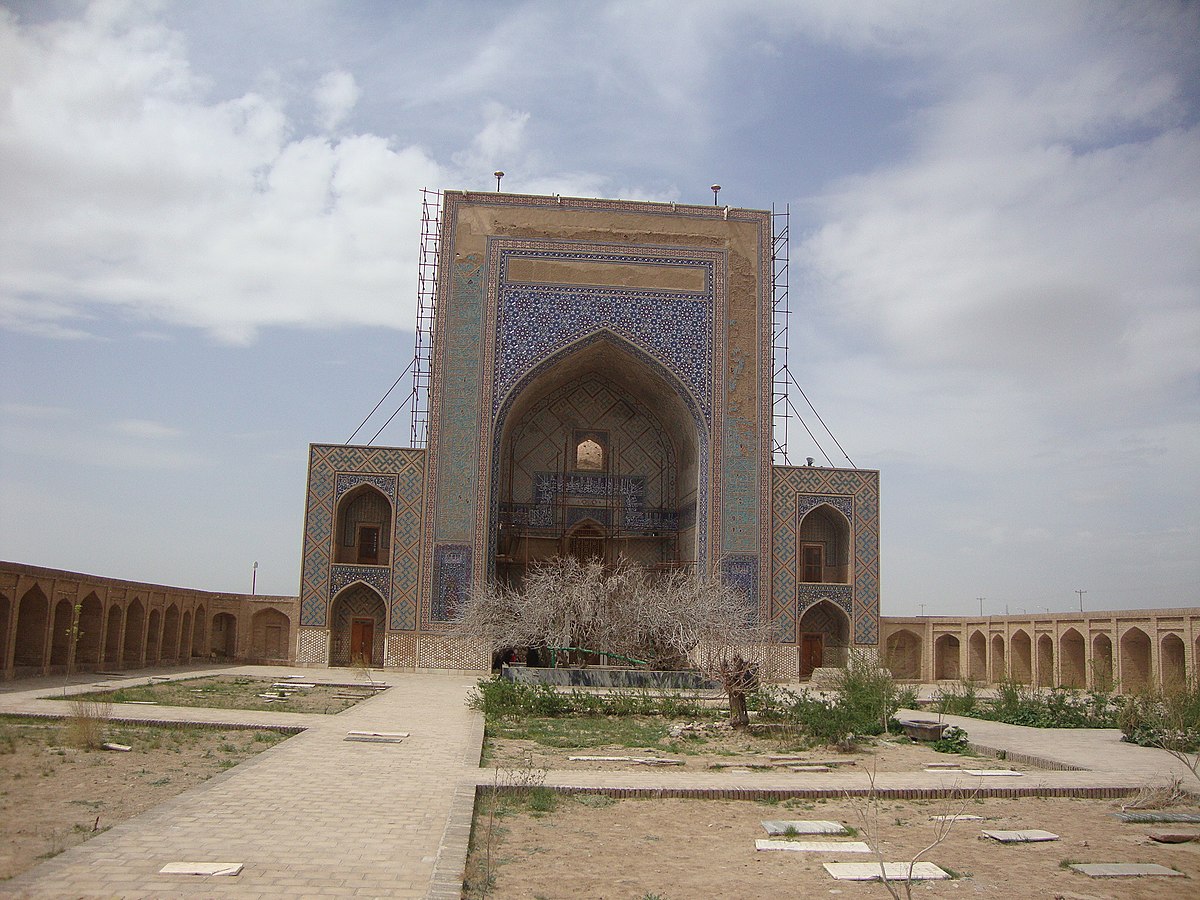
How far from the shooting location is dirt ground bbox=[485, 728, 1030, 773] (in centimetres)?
837

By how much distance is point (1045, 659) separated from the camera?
20.3 m

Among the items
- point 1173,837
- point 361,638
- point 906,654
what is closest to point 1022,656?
point 906,654

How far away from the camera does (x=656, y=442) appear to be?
23219mm

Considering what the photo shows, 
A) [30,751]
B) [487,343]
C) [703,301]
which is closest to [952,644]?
[703,301]

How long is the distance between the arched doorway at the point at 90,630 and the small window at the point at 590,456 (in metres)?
9.99

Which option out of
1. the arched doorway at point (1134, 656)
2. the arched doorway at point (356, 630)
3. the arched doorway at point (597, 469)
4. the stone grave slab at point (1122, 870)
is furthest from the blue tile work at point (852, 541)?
the stone grave slab at point (1122, 870)

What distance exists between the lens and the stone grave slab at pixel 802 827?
581 cm

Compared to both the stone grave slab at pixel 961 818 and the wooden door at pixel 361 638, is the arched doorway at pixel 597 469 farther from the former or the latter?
the stone grave slab at pixel 961 818

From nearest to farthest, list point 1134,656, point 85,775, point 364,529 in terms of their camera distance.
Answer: point 85,775
point 1134,656
point 364,529

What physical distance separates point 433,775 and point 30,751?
117 inches

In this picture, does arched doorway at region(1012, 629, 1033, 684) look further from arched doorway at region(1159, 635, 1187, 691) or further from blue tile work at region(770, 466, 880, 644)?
arched doorway at region(1159, 635, 1187, 691)

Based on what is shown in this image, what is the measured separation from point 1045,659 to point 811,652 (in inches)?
174

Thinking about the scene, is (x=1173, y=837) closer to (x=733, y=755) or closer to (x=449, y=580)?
(x=733, y=755)

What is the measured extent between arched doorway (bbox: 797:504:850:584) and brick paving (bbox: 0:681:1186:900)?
9959 millimetres
